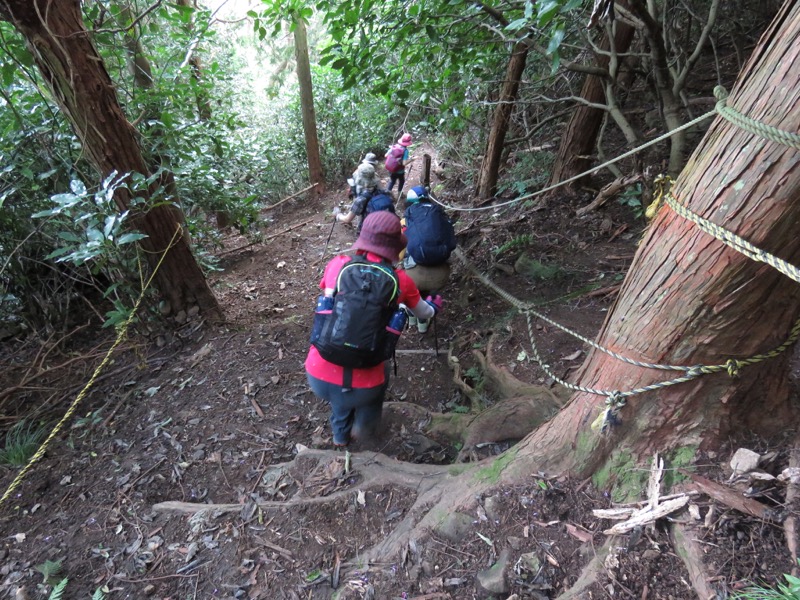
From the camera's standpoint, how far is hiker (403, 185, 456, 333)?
4.72m

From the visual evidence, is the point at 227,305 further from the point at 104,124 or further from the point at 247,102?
the point at 247,102

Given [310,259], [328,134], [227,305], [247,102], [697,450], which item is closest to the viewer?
[697,450]

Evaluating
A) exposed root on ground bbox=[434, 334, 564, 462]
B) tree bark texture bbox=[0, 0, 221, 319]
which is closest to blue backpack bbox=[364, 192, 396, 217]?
tree bark texture bbox=[0, 0, 221, 319]

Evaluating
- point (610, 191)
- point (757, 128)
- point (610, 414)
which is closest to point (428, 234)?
point (610, 191)

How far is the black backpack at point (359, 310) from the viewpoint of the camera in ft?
8.46

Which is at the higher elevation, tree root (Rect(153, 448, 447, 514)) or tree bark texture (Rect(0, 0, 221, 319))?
tree bark texture (Rect(0, 0, 221, 319))

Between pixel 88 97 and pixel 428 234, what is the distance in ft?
10.7

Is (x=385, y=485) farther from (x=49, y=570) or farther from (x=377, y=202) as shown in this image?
(x=377, y=202)

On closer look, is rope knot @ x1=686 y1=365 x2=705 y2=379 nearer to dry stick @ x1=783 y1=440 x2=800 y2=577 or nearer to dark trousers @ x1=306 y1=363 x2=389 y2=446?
dry stick @ x1=783 y1=440 x2=800 y2=577

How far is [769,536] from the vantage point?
1.60 meters

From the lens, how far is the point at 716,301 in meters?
1.55

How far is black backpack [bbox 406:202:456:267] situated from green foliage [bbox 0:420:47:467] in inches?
148

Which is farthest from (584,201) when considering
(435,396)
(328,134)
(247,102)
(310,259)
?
(247,102)

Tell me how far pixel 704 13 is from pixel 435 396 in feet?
22.3
